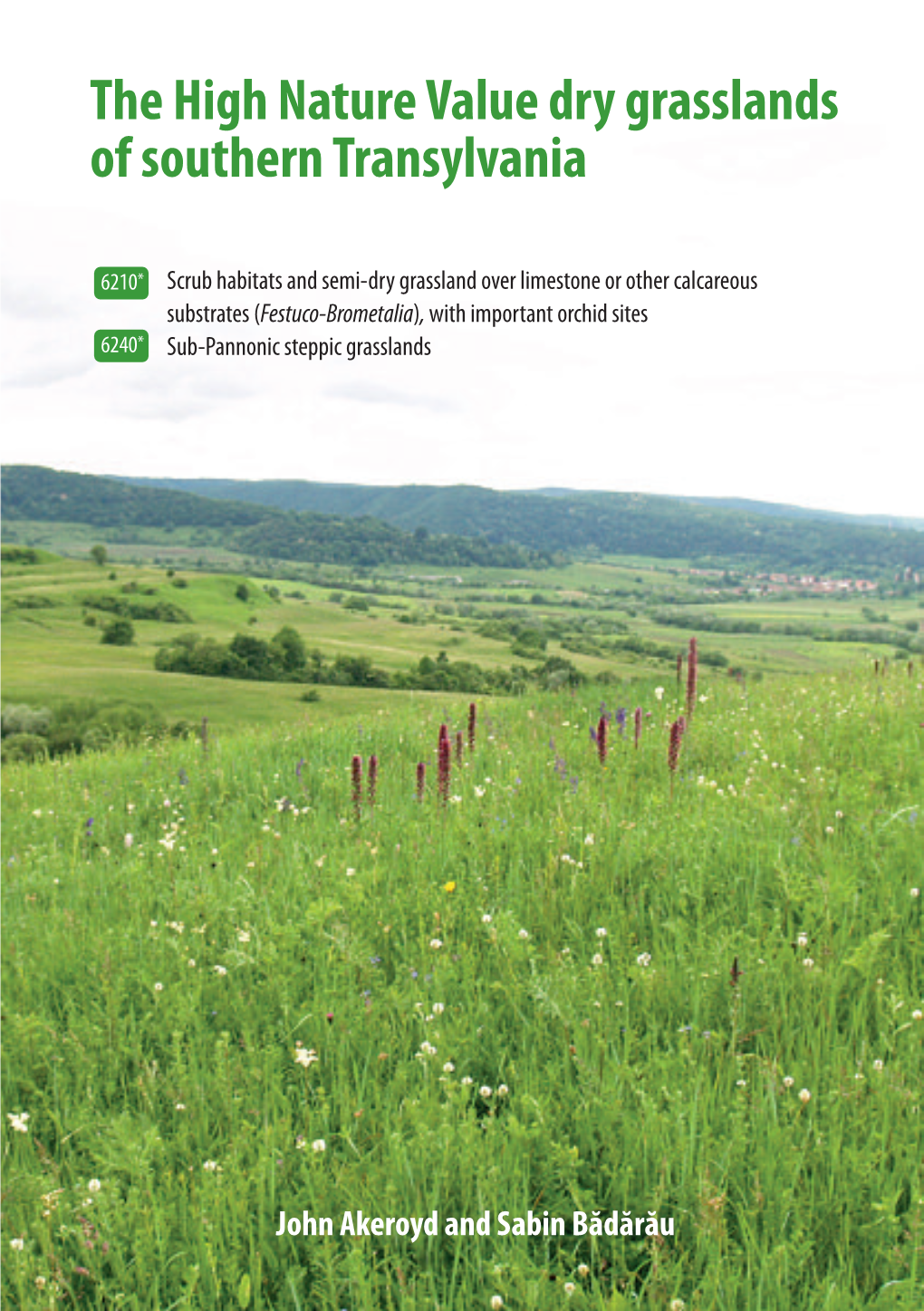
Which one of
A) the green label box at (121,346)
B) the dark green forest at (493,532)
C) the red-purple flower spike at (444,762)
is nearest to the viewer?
the red-purple flower spike at (444,762)

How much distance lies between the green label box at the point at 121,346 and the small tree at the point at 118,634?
36152 millimetres

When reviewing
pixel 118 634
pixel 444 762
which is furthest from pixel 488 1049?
pixel 118 634

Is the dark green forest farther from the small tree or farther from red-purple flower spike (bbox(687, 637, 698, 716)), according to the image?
red-purple flower spike (bbox(687, 637, 698, 716))

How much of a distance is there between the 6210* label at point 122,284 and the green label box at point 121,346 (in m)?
0.35

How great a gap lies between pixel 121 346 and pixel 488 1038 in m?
6.14

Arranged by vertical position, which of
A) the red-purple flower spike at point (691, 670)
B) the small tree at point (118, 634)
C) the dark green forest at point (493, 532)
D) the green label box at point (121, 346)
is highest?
the dark green forest at point (493, 532)

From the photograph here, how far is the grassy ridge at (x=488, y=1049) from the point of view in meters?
2.61

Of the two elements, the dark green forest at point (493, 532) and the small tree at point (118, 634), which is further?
the dark green forest at point (493, 532)

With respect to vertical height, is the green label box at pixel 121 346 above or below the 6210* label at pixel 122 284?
below

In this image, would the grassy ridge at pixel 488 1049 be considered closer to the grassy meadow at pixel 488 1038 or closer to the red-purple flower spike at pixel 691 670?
the grassy meadow at pixel 488 1038

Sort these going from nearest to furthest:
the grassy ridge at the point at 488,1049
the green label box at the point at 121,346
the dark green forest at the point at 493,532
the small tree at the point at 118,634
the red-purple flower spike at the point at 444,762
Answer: the grassy ridge at the point at 488,1049 → the red-purple flower spike at the point at 444,762 → the green label box at the point at 121,346 → the small tree at the point at 118,634 → the dark green forest at the point at 493,532

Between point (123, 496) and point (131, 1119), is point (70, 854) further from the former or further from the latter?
point (123, 496)

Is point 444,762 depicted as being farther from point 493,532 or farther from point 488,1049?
point 493,532

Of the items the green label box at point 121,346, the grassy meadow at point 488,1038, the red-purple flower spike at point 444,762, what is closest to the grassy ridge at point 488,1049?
the grassy meadow at point 488,1038
